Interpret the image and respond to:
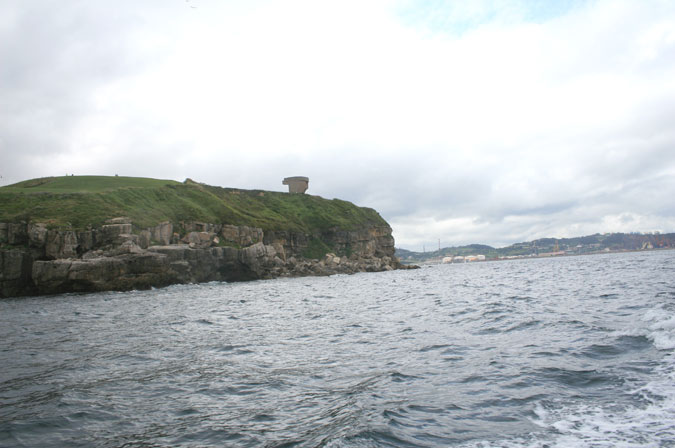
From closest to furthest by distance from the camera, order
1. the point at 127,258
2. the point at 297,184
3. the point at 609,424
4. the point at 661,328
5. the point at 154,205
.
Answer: the point at 609,424
the point at 661,328
the point at 127,258
the point at 154,205
the point at 297,184

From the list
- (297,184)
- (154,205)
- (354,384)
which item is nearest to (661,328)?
(354,384)

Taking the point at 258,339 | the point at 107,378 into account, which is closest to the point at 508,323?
the point at 258,339

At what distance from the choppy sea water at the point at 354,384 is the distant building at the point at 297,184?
148327 mm

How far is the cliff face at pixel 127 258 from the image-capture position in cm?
5000

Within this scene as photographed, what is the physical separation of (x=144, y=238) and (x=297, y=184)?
105 meters

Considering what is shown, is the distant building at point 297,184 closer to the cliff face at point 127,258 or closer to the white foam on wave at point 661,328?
the cliff face at point 127,258

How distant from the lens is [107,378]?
11000 mm

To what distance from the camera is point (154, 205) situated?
8262cm

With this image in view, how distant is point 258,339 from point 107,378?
249 inches

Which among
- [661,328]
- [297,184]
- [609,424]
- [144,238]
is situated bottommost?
[609,424]

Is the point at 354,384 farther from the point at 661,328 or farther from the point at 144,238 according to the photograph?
the point at 144,238

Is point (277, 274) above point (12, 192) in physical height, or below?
below

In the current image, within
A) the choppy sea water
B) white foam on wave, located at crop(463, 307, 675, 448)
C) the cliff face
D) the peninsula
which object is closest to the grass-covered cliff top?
the peninsula

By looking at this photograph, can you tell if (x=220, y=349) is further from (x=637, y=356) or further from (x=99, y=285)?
(x=99, y=285)
